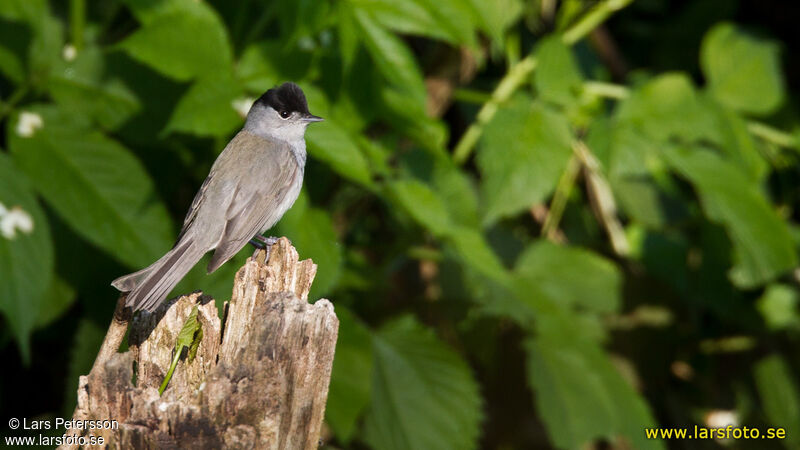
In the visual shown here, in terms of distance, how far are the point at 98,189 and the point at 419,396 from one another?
1625 millimetres

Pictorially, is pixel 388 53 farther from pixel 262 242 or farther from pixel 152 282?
pixel 152 282

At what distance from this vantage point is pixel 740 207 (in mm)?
3822

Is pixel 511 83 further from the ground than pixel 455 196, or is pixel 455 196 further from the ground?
pixel 511 83

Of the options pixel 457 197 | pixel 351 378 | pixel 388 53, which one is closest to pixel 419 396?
pixel 351 378

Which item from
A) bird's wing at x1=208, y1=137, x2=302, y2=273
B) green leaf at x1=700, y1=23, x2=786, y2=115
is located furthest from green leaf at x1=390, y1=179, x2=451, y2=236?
green leaf at x1=700, y1=23, x2=786, y2=115

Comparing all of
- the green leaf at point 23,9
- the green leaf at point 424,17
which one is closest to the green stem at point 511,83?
the green leaf at point 424,17

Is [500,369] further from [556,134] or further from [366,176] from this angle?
[366,176]

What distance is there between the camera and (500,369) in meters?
5.43

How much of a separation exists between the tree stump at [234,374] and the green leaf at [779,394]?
3.81 metres

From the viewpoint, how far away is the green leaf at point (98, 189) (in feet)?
9.81

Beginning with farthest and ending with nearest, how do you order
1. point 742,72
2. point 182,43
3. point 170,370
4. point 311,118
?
1. point 742,72
2. point 311,118
3. point 182,43
4. point 170,370

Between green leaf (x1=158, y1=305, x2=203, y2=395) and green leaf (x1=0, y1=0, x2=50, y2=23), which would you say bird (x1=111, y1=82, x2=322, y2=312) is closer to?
green leaf (x1=158, y1=305, x2=203, y2=395)

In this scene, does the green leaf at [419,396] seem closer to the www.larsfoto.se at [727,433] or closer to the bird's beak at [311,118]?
the bird's beak at [311,118]

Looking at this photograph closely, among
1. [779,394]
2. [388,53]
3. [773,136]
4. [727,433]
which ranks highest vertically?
[388,53]
